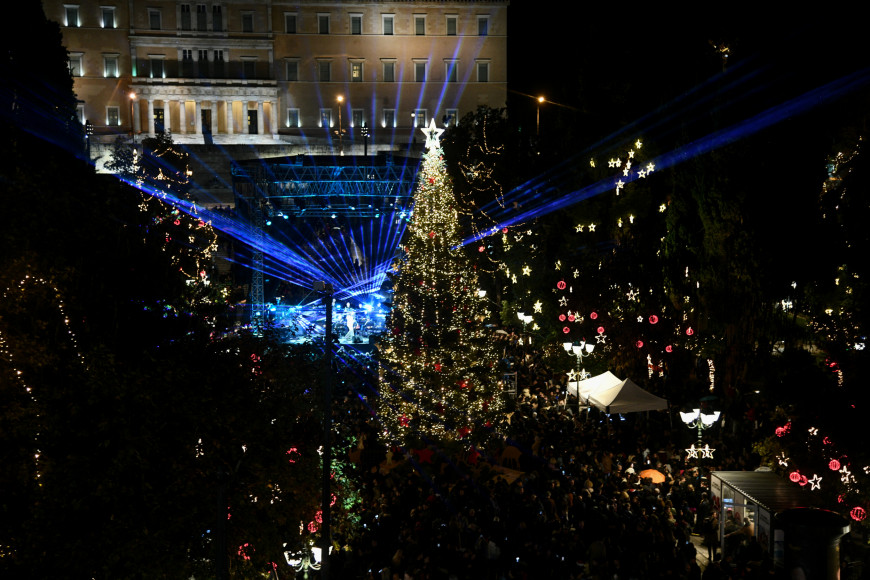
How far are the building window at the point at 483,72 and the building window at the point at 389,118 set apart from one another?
22.3 feet

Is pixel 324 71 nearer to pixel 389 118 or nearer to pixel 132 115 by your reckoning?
pixel 389 118

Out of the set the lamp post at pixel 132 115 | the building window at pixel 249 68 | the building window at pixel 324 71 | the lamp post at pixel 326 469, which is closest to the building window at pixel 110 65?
the lamp post at pixel 132 115

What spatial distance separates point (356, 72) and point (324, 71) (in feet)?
7.50

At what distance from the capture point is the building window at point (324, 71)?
61.8 metres

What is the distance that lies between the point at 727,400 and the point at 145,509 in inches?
564

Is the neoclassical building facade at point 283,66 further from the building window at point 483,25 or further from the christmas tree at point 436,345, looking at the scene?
the christmas tree at point 436,345

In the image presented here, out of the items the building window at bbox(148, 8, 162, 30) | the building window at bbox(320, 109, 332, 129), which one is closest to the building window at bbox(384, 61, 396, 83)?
the building window at bbox(320, 109, 332, 129)

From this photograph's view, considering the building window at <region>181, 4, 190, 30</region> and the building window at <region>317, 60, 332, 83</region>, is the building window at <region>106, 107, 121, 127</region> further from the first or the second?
the building window at <region>317, 60, 332, 83</region>

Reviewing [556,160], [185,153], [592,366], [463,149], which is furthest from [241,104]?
[592,366]

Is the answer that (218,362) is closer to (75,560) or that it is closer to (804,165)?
(75,560)

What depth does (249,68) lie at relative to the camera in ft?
201

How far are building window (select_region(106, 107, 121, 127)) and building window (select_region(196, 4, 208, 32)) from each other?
8180 millimetres

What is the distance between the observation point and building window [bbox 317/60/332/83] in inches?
2434

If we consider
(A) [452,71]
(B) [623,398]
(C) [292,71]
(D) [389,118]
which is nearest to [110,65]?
(C) [292,71]
